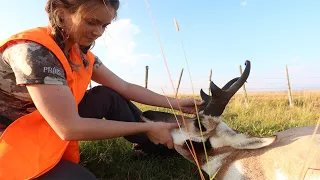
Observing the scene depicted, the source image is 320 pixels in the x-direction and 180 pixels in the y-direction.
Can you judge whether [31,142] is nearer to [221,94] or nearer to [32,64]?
[32,64]

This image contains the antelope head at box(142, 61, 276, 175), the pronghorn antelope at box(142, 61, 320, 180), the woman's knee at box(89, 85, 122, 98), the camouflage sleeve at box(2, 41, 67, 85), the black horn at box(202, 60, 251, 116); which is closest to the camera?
the camouflage sleeve at box(2, 41, 67, 85)

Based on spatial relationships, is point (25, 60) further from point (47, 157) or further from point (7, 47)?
point (47, 157)

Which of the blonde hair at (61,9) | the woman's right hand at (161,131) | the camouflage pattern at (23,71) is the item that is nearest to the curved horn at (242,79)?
the woman's right hand at (161,131)

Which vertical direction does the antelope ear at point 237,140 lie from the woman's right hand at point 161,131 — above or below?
below

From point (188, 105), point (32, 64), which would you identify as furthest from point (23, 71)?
point (188, 105)

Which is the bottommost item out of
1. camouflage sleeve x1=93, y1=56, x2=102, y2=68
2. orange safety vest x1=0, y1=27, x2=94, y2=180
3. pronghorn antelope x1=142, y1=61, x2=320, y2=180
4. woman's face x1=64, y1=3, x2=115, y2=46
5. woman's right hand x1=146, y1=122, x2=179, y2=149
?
pronghorn antelope x1=142, y1=61, x2=320, y2=180

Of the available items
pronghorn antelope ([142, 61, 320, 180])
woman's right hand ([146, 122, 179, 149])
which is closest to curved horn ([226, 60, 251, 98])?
pronghorn antelope ([142, 61, 320, 180])

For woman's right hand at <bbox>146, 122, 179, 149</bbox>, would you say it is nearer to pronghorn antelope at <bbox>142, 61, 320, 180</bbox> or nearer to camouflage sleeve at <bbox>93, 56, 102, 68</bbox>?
pronghorn antelope at <bbox>142, 61, 320, 180</bbox>

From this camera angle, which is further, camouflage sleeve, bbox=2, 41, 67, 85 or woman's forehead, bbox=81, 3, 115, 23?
woman's forehead, bbox=81, 3, 115, 23

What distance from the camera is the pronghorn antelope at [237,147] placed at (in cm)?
274

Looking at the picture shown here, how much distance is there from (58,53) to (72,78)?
251mm

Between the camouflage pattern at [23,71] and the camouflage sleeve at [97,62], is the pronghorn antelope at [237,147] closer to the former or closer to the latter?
the camouflage sleeve at [97,62]

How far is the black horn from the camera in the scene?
286 centimetres

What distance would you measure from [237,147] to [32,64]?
1851 mm
